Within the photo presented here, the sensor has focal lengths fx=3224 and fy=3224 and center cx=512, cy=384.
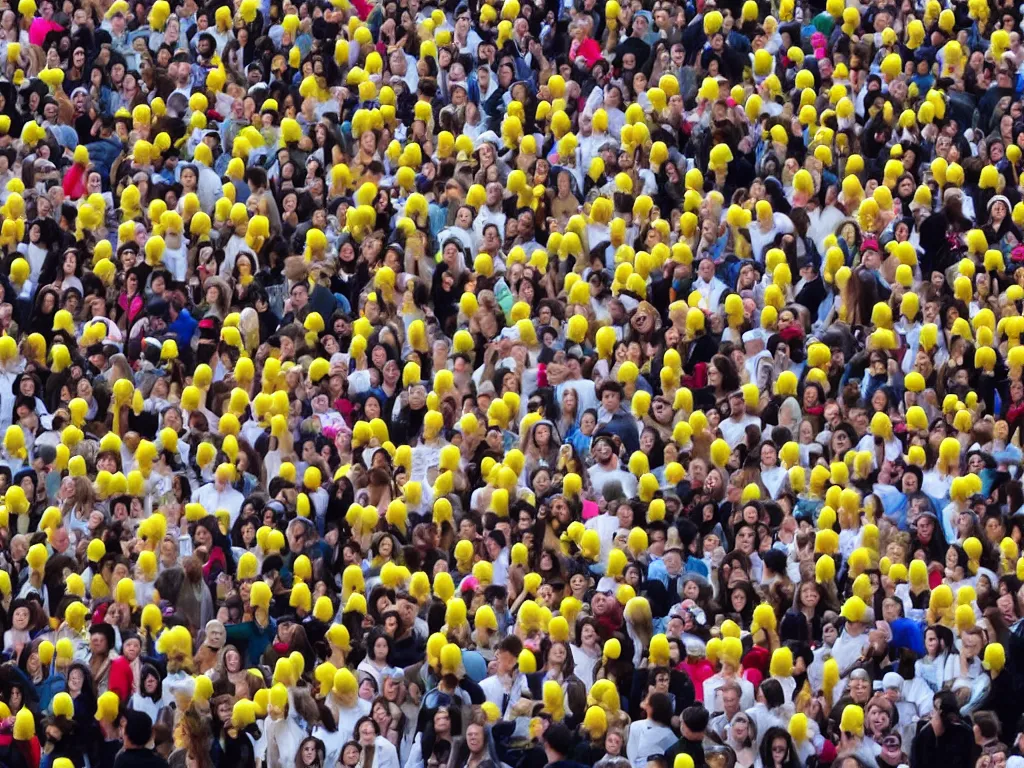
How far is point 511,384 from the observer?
23.3 metres


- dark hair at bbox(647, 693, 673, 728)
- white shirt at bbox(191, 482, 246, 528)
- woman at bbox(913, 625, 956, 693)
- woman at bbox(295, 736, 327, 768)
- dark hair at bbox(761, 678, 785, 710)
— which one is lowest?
woman at bbox(295, 736, 327, 768)

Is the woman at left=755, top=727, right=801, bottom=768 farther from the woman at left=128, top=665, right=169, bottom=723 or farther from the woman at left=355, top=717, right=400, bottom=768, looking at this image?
the woman at left=128, top=665, right=169, bottom=723

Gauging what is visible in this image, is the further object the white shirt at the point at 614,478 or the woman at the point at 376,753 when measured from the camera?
the white shirt at the point at 614,478

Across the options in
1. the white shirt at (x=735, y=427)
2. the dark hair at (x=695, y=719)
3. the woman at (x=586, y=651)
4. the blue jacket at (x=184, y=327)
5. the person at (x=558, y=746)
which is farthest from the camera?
the blue jacket at (x=184, y=327)

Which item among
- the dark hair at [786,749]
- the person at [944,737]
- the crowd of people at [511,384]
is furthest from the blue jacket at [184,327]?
the person at [944,737]

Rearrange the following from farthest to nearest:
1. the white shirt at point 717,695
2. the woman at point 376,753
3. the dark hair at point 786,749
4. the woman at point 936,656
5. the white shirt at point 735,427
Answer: the white shirt at point 735,427, the woman at point 936,656, the white shirt at point 717,695, the woman at point 376,753, the dark hair at point 786,749

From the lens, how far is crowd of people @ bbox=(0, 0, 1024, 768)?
66.3ft

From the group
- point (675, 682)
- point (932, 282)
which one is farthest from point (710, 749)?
point (932, 282)

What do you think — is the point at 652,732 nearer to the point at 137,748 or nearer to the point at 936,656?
the point at 936,656

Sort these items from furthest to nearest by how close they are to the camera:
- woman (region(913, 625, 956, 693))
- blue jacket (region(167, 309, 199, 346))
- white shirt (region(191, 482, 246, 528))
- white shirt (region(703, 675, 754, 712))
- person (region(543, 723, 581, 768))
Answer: blue jacket (region(167, 309, 199, 346)) → white shirt (region(191, 482, 246, 528)) → woman (region(913, 625, 956, 693)) → white shirt (region(703, 675, 754, 712)) → person (region(543, 723, 581, 768))

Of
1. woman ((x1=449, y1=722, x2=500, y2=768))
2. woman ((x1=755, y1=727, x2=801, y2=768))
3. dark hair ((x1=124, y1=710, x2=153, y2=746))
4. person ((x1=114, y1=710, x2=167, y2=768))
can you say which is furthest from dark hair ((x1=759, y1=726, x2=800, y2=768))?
dark hair ((x1=124, y1=710, x2=153, y2=746))

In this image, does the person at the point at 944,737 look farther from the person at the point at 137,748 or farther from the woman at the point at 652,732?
the person at the point at 137,748

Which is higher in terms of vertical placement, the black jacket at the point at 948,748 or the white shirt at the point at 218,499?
the white shirt at the point at 218,499

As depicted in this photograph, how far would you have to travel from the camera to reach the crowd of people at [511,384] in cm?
2022
